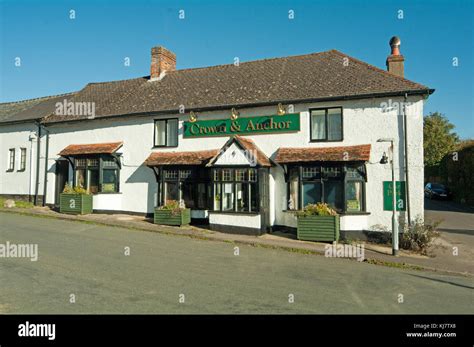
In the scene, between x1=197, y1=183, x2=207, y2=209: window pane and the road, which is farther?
x1=197, y1=183, x2=207, y2=209: window pane

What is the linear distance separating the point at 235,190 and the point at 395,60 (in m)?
9.38

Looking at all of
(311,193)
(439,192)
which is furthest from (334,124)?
(439,192)

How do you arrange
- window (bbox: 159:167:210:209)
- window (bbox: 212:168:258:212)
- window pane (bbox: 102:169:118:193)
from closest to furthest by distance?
window (bbox: 212:168:258:212)
window (bbox: 159:167:210:209)
window pane (bbox: 102:169:118:193)

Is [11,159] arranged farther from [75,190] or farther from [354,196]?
[354,196]

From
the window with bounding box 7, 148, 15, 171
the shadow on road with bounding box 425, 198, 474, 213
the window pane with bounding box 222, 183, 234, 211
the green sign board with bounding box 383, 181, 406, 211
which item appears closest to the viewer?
the green sign board with bounding box 383, 181, 406, 211

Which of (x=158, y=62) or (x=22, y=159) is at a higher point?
(x=158, y=62)

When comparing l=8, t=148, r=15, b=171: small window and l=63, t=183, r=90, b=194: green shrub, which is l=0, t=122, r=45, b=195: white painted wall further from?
l=63, t=183, r=90, b=194: green shrub

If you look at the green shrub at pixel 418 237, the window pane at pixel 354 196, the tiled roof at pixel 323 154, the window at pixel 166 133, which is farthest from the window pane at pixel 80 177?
the green shrub at pixel 418 237

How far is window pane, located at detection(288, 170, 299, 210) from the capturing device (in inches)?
573

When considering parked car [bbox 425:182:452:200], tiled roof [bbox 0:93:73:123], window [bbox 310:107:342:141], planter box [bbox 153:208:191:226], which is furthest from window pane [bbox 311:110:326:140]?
parked car [bbox 425:182:452:200]

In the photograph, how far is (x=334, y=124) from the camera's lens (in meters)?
14.4

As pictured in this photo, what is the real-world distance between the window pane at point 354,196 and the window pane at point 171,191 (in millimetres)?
8080

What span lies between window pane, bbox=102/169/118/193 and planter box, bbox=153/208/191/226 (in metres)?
4.02
